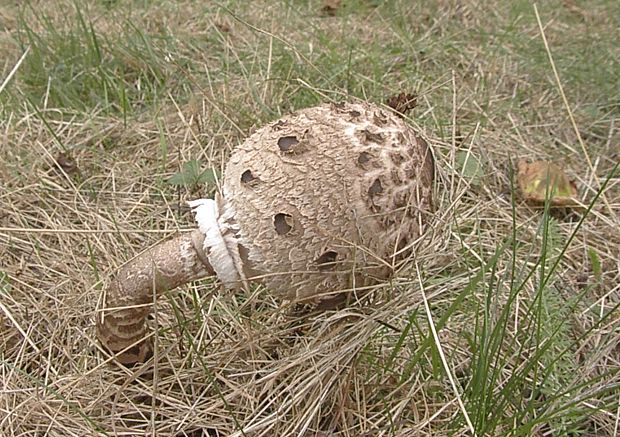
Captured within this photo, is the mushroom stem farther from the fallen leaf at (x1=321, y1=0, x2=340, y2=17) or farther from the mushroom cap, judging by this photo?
the fallen leaf at (x1=321, y1=0, x2=340, y2=17)

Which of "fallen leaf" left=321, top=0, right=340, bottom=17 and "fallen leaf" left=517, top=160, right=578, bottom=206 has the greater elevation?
"fallen leaf" left=321, top=0, right=340, bottom=17

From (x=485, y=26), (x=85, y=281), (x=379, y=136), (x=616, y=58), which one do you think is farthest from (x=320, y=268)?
(x=485, y=26)

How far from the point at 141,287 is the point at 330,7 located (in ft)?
10.1

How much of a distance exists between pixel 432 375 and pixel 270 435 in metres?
0.56

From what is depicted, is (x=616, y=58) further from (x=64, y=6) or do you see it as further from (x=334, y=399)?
(x=64, y=6)

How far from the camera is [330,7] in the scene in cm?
→ 455

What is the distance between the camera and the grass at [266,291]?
2.05m

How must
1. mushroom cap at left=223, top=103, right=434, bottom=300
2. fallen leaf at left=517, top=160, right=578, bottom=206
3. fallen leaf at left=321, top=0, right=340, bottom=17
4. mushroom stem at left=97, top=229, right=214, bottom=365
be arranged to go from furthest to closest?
fallen leaf at left=321, top=0, right=340, bottom=17
fallen leaf at left=517, top=160, right=578, bottom=206
mushroom stem at left=97, top=229, right=214, bottom=365
mushroom cap at left=223, top=103, right=434, bottom=300

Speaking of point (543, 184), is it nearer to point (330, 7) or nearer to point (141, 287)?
point (141, 287)

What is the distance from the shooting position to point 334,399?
2.06 m

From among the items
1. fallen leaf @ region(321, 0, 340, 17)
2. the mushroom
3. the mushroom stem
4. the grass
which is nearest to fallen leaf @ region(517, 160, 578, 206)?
the grass

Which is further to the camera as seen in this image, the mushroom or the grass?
the grass

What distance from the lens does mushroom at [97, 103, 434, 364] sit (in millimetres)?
1808

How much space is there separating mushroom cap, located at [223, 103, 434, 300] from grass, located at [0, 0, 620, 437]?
0.22 m
